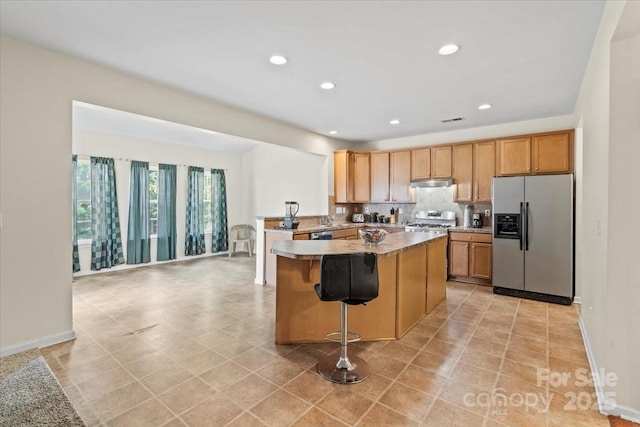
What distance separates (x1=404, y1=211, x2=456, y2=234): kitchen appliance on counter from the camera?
18.3 feet

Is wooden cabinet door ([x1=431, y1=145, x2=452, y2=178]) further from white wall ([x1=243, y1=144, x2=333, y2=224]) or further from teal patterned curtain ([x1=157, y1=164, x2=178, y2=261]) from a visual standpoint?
teal patterned curtain ([x1=157, y1=164, x2=178, y2=261])

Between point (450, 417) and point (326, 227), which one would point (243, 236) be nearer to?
point (326, 227)

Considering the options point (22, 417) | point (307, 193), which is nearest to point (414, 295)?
point (22, 417)

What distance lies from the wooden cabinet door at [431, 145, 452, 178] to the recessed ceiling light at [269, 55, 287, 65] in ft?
12.0

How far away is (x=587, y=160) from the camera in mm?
2869

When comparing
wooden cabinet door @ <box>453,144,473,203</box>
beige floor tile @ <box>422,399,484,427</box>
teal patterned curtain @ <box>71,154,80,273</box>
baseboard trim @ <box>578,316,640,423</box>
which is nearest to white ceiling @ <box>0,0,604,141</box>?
wooden cabinet door @ <box>453,144,473,203</box>

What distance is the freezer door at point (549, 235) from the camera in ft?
13.6

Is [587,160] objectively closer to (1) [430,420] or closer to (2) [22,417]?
(1) [430,420]

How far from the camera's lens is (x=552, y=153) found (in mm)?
4648

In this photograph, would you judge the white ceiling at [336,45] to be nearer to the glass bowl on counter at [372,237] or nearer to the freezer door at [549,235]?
the freezer door at [549,235]

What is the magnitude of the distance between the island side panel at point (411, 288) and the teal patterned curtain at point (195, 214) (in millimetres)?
5663

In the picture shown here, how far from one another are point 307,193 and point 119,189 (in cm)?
395

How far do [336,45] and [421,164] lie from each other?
3.66 metres

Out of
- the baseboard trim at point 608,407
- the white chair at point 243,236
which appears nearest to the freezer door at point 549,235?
the baseboard trim at point 608,407
